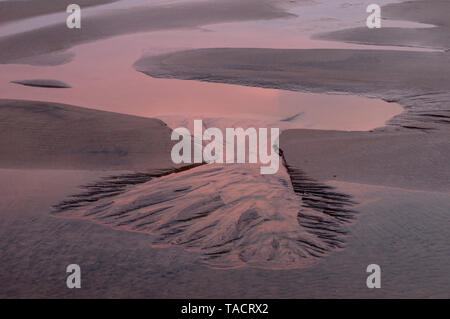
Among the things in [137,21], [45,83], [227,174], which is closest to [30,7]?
[137,21]

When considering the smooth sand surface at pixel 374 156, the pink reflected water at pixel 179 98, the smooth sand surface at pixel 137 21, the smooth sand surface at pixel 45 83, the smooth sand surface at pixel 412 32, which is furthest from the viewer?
the smooth sand surface at pixel 137 21

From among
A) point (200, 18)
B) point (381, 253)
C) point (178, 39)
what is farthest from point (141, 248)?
point (200, 18)

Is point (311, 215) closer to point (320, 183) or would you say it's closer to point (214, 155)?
point (320, 183)

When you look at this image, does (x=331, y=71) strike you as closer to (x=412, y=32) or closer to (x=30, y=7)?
(x=412, y=32)

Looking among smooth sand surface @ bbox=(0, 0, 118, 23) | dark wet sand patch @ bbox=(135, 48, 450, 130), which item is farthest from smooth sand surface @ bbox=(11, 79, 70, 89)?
smooth sand surface @ bbox=(0, 0, 118, 23)

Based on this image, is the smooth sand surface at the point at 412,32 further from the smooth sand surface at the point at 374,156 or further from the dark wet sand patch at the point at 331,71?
the smooth sand surface at the point at 374,156

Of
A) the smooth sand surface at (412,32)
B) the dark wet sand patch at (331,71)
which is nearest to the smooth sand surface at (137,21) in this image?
the dark wet sand patch at (331,71)
